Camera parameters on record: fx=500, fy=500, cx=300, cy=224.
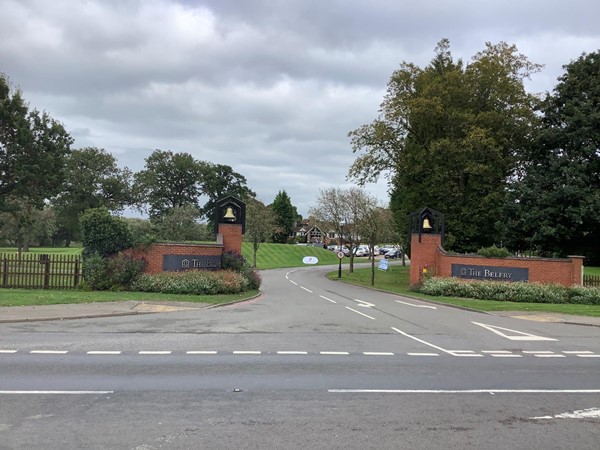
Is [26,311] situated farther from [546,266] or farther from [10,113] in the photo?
[10,113]

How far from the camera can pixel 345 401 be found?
6.59m

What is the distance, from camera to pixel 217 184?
10369 cm

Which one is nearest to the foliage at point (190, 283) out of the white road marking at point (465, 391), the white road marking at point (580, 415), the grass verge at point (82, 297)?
the grass verge at point (82, 297)

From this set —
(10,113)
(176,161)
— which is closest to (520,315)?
(10,113)

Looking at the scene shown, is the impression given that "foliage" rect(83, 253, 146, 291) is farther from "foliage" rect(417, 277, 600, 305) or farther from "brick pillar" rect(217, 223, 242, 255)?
"foliage" rect(417, 277, 600, 305)

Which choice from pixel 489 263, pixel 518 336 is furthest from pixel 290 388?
pixel 489 263

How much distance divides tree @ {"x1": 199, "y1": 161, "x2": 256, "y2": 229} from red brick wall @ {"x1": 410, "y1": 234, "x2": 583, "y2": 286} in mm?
72763

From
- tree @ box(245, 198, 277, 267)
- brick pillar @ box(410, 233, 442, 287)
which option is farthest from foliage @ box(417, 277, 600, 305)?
tree @ box(245, 198, 277, 267)

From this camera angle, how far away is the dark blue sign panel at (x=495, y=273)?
1037 inches

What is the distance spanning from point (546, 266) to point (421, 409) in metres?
22.7

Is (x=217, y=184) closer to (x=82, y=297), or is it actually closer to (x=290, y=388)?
(x=82, y=297)

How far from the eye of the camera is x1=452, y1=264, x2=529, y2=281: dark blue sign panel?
2634 cm

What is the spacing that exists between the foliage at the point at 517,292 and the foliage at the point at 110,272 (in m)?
15.4

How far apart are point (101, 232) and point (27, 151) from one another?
21.8 meters
